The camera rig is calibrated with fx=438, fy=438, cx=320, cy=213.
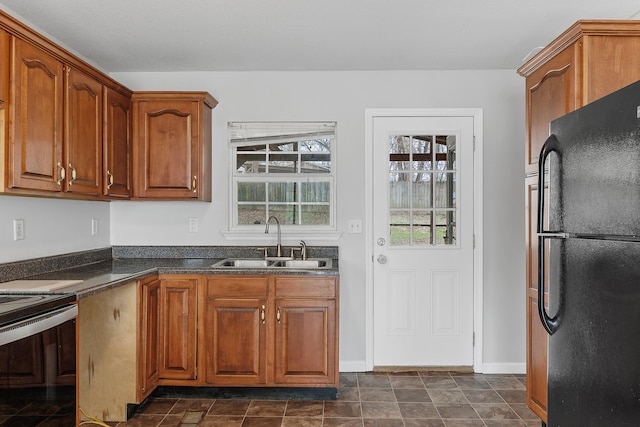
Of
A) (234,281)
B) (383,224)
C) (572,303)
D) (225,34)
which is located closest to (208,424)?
(234,281)

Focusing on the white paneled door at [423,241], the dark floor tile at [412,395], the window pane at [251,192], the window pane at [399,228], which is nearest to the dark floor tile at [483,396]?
the dark floor tile at [412,395]

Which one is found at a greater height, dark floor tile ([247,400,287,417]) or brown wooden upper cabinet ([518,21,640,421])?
brown wooden upper cabinet ([518,21,640,421])

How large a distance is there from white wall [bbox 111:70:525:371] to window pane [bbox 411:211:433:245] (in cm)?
41

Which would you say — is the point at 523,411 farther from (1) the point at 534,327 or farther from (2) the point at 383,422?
(2) the point at 383,422

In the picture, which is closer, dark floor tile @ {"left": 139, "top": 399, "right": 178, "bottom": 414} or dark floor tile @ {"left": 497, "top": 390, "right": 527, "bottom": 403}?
dark floor tile @ {"left": 139, "top": 399, "right": 178, "bottom": 414}

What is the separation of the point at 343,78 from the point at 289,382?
2.28 metres

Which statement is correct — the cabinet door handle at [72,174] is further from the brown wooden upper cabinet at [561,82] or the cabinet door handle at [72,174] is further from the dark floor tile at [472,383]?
the dark floor tile at [472,383]

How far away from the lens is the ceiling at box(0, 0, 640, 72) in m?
→ 2.41

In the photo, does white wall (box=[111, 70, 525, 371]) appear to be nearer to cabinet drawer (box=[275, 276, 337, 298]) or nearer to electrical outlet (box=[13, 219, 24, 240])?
cabinet drawer (box=[275, 276, 337, 298])

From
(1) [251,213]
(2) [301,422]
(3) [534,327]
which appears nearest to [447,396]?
(3) [534,327]

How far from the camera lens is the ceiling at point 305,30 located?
241cm

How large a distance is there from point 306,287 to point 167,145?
144 centimetres

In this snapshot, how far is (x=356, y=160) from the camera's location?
11.3 feet

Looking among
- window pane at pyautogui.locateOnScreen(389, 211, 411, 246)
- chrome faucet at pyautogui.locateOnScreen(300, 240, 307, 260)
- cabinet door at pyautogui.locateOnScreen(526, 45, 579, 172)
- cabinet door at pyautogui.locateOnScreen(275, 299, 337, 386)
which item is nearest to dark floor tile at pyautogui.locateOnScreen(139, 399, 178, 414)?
cabinet door at pyautogui.locateOnScreen(275, 299, 337, 386)
